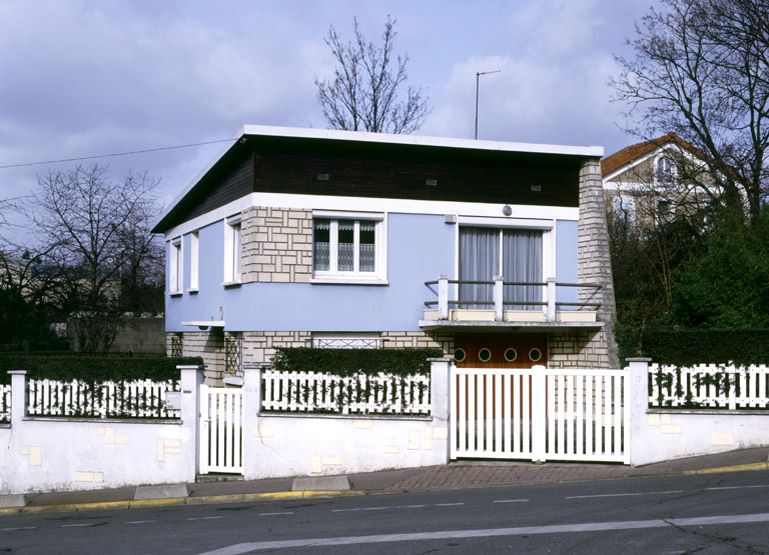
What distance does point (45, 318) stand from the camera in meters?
33.6

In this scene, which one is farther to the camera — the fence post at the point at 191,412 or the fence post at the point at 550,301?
the fence post at the point at 550,301

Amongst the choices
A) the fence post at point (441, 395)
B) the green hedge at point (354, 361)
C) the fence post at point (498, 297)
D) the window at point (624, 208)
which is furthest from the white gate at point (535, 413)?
the window at point (624, 208)

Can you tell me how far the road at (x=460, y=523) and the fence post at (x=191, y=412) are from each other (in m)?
1.55

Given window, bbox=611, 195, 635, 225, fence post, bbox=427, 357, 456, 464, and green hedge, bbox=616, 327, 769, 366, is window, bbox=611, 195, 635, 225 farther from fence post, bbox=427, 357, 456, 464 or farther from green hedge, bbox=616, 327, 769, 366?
fence post, bbox=427, 357, 456, 464

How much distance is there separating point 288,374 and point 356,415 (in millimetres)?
1237

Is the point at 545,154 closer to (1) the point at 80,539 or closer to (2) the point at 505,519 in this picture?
(2) the point at 505,519

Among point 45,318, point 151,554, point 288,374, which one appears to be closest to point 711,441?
point 288,374

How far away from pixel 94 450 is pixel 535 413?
696 cm

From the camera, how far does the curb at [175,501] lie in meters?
14.1

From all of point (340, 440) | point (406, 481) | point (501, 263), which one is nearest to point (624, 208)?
point (501, 263)

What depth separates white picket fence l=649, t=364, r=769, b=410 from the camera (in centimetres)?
1494

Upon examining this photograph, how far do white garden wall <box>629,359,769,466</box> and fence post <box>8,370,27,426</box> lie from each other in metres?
Answer: 9.64

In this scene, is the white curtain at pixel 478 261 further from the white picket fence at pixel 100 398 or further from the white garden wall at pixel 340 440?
the white picket fence at pixel 100 398

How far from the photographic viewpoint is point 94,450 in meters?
15.6
